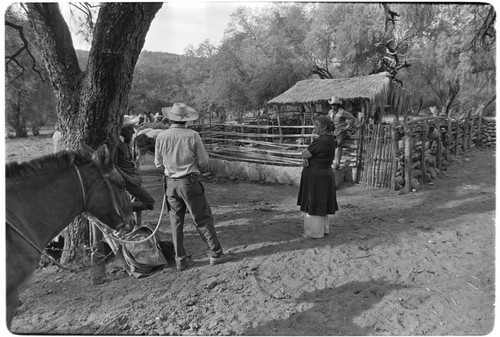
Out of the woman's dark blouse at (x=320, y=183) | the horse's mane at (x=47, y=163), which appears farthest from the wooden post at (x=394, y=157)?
the horse's mane at (x=47, y=163)

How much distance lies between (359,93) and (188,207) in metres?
12.0

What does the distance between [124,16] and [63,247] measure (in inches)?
112

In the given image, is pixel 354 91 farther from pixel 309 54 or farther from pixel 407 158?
pixel 309 54

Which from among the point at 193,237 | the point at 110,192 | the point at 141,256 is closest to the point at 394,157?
the point at 193,237

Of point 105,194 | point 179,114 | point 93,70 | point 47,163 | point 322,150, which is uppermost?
point 93,70

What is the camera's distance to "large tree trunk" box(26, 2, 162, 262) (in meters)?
3.52

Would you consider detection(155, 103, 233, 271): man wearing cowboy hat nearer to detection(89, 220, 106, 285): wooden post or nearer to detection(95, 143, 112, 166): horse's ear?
detection(89, 220, 106, 285): wooden post

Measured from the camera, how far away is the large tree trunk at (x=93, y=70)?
11.5 feet

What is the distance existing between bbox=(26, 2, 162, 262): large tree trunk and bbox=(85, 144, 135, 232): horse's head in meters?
1.22

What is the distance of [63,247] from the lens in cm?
422

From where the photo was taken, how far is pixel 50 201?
2.47m

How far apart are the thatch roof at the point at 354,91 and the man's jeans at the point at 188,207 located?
37.8 ft

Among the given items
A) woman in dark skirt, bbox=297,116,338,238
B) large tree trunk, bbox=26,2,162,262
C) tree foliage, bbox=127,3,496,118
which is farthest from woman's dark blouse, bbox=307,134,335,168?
tree foliage, bbox=127,3,496,118

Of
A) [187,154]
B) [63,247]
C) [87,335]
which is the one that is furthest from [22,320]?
[187,154]
